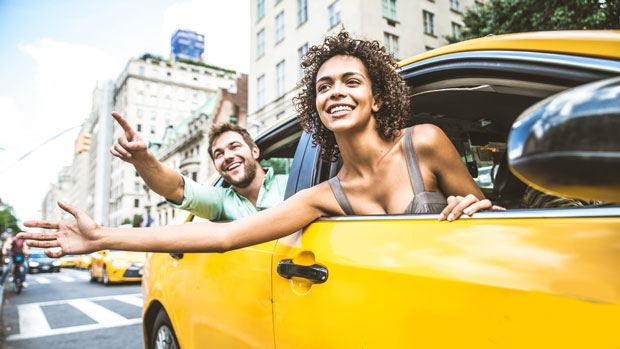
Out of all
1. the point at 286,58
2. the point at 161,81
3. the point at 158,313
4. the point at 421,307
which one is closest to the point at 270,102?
the point at 286,58

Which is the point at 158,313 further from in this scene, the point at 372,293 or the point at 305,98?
the point at 372,293

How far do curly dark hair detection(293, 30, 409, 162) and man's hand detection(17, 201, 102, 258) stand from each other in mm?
954

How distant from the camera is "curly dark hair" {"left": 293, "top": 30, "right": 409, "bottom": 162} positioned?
1.67 metres

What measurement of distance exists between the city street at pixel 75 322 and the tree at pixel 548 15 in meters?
11.4

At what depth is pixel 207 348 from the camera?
6.37 ft

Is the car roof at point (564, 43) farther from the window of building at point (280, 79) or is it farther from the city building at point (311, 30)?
the window of building at point (280, 79)

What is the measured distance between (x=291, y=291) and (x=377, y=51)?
1.06m

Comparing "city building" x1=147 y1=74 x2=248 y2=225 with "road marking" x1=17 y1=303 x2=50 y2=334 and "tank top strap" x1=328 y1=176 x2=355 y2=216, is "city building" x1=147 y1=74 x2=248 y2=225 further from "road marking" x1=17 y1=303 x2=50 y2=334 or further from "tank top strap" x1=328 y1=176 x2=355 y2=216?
"tank top strap" x1=328 y1=176 x2=355 y2=216

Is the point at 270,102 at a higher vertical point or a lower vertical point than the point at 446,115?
higher

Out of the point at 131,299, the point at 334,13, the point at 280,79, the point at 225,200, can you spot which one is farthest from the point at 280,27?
the point at 225,200

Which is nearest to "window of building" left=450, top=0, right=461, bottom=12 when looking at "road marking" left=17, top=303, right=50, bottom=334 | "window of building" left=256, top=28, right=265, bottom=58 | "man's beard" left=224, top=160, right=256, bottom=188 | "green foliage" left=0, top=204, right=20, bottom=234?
"window of building" left=256, top=28, right=265, bottom=58

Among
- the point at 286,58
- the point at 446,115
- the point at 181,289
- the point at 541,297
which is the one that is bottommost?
the point at 181,289

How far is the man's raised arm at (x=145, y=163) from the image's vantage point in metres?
1.97

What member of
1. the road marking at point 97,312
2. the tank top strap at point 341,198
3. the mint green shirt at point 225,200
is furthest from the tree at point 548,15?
the road marking at point 97,312
